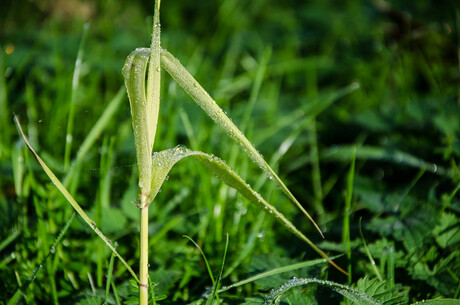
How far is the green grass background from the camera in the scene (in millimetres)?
1010

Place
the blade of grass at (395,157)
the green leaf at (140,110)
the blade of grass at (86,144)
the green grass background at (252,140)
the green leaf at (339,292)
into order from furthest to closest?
the blade of grass at (395,157) < the blade of grass at (86,144) < the green grass background at (252,140) < the green leaf at (339,292) < the green leaf at (140,110)

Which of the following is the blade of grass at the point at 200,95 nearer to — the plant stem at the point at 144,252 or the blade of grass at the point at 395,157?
the plant stem at the point at 144,252

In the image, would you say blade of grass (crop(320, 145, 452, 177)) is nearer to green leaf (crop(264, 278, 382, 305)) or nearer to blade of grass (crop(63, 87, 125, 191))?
green leaf (crop(264, 278, 382, 305))

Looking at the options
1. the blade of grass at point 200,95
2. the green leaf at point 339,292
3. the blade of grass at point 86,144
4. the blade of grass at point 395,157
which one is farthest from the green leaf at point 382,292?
the blade of grass at point 86,144

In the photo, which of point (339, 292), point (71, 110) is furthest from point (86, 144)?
point (339, 292)

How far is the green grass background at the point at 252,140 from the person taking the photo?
1010mm

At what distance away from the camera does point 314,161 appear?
1650mm

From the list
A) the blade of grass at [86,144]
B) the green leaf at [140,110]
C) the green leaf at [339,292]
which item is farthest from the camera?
the blade of grass at [86,144]

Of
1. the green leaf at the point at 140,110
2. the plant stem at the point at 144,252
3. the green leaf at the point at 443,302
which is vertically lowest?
the green leaf at the point at 443,302

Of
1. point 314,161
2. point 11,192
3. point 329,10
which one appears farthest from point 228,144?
point 329,10

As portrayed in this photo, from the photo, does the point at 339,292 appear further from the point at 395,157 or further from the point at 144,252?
the point at 395,157

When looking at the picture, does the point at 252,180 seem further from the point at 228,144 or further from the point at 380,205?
the point at 380,205

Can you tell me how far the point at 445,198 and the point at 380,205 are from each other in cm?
16

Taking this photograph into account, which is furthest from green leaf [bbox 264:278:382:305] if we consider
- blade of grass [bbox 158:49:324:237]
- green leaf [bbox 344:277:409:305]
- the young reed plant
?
blade of grass [bbox 158:49:324:237]
